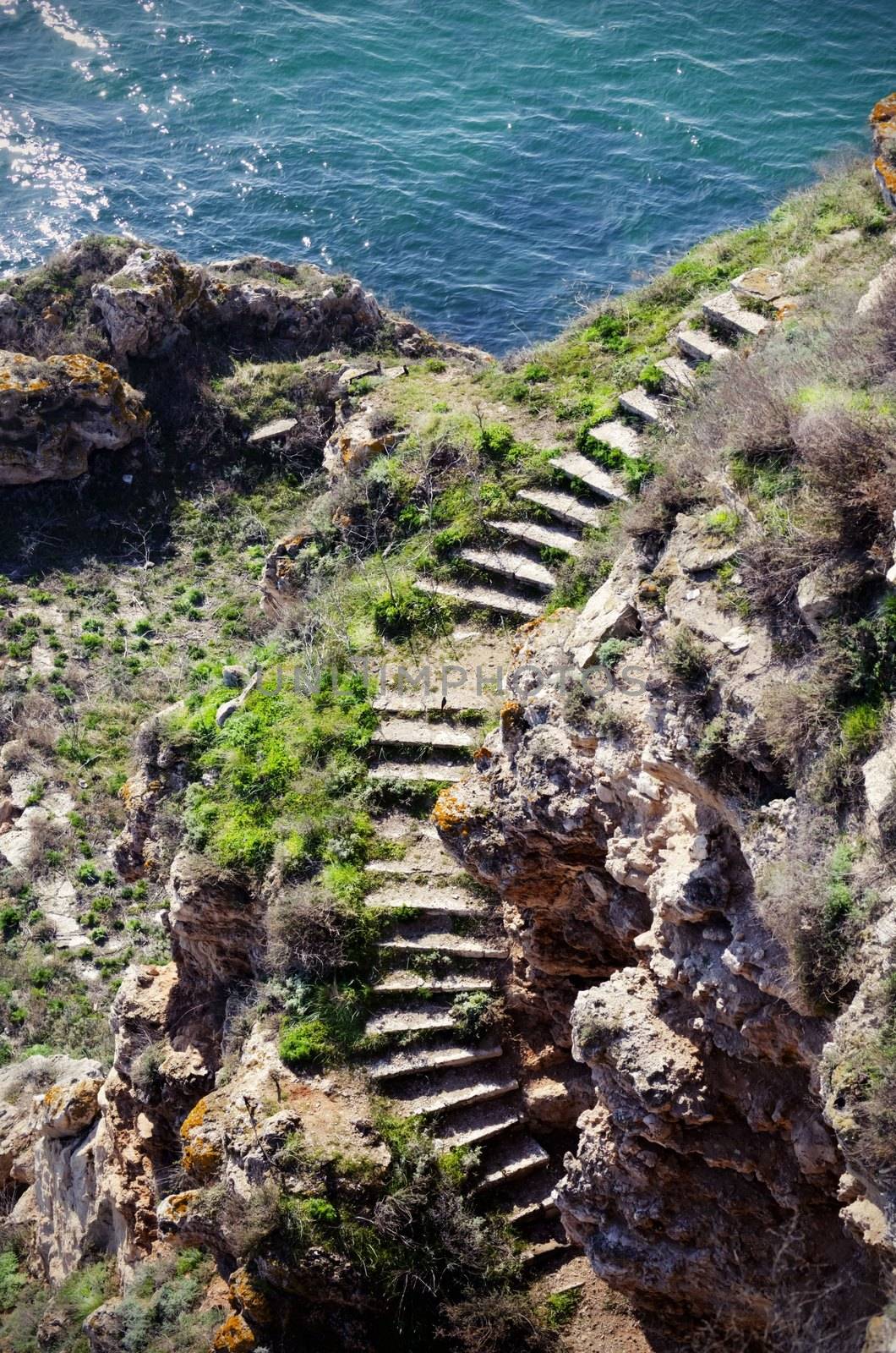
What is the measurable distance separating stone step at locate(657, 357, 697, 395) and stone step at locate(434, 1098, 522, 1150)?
31.4 ft

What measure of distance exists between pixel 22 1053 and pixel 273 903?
23.9 ft

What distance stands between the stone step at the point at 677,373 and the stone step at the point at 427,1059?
908cm

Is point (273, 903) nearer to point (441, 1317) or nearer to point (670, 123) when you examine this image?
point (441, 1317)

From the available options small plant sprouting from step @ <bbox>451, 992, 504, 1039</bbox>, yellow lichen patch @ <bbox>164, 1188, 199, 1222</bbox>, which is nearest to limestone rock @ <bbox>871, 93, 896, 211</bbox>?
small plant sprouting from step @ <bbox>451, 992, 504, 1039</bbox>

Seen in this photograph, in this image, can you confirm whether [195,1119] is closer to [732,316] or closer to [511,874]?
[511,874]

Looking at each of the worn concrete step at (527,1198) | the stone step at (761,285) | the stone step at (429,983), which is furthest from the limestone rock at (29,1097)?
the stone step at (761,285)

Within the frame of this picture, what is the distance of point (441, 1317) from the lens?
436 inches

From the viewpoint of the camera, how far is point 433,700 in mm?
14078

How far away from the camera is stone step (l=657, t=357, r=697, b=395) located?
15.2m

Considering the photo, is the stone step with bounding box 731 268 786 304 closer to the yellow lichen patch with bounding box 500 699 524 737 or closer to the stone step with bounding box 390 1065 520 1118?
the yellow lichen patch with bounding box 500 699 524 737

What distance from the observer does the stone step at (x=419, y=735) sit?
13.6 m

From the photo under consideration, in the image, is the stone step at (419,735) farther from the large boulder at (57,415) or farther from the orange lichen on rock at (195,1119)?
the large boulder at (57,415)

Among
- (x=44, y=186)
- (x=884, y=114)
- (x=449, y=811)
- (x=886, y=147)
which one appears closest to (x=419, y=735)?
(x=449, y=811)

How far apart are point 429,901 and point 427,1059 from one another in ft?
5.80
